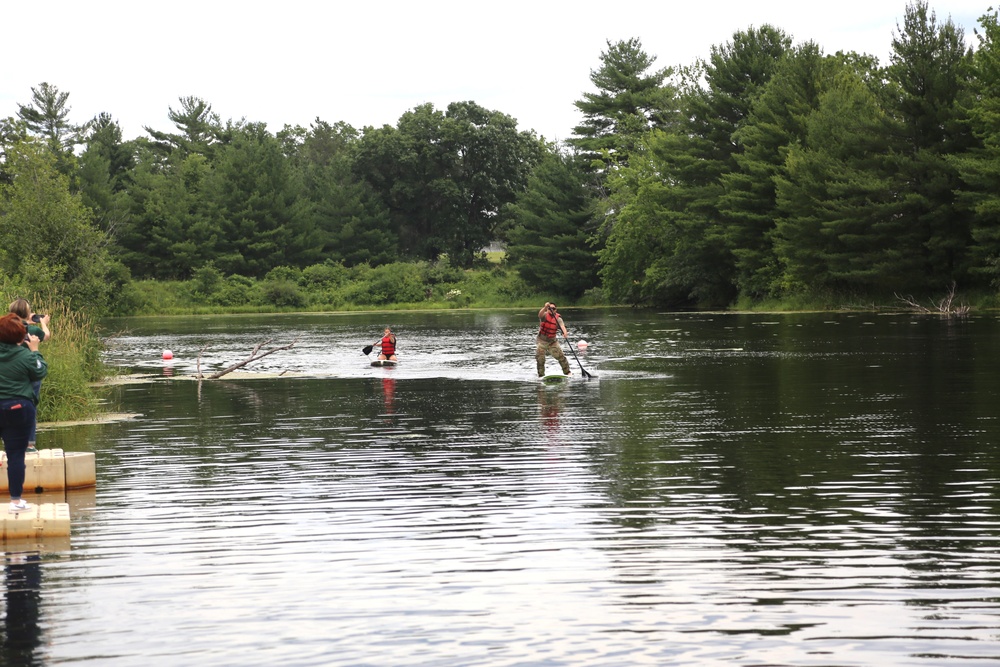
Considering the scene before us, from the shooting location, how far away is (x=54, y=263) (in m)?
34.1

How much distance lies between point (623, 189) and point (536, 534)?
80458mm

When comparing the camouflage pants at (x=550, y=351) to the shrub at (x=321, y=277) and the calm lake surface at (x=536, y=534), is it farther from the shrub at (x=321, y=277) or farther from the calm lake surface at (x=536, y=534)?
the shrub at (x=321, y=277)

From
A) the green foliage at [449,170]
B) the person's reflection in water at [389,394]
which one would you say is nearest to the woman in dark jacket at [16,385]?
the person's reflection in water at [389,394]

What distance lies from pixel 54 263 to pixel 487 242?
86.3m

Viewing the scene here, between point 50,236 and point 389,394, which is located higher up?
point 50,236

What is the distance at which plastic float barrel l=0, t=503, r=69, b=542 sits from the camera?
10812 mm

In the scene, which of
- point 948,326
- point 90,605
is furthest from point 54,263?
point 948,326

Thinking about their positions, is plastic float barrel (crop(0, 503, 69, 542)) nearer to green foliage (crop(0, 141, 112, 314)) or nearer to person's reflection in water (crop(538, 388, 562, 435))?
person's reflection in water (crop(538, 388, 562, 435))

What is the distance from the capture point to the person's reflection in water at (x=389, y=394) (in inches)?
903

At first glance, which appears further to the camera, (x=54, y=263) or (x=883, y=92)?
(x=883, y=92)

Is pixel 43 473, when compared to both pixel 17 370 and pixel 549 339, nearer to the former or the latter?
pixel 17 370

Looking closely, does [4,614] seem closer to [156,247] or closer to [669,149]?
[669,149]

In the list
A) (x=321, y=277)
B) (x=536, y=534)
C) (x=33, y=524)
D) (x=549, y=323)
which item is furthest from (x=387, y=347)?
(x=321, y=277)

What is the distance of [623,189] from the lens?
8988cm
